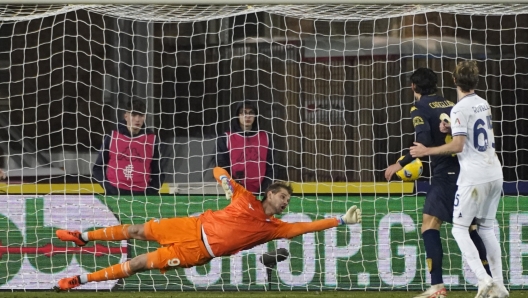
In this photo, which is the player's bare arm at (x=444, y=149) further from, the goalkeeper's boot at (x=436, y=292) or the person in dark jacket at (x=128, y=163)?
the person in dark jacket at (x=128, y=163)

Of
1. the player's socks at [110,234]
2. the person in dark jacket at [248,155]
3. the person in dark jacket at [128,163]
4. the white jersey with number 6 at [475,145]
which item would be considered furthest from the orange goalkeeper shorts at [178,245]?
the white jersey with number 6 at [475,145]

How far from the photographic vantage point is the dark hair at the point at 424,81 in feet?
29.4

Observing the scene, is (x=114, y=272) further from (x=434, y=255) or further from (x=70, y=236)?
(x=434, y=255)

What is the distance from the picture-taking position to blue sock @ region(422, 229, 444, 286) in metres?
8.79

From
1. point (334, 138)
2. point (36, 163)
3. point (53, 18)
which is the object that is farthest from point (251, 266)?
point (53, 18)

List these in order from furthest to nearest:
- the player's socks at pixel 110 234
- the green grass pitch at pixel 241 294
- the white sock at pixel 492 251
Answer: the green grass pitch at pixel 241 294, the player's socks at pixel 110 234, the white sock at pixel 492 251

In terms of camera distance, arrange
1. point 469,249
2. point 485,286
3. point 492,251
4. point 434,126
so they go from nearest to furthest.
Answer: point 485,286, point 469,249, point 492,251, point 434,126

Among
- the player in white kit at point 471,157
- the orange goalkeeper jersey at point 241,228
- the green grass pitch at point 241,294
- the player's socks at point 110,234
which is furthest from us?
the green grass pitch at point 241,294

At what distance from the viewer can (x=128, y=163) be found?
35.8ft

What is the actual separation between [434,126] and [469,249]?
1084mm

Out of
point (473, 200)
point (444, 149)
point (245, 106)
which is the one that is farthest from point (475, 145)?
point (245, 106)

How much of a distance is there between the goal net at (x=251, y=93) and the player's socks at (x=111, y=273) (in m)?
1.84

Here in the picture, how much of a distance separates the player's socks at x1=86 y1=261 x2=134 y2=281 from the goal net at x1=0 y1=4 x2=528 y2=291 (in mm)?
1843

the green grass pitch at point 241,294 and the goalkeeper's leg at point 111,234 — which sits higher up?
the goalkeeper's leg at point 111,234
